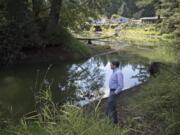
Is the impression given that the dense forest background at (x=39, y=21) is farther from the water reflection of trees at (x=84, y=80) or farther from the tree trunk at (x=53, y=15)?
the water reflection of trees at (x=84, y=80)

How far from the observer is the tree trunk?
27.4 meters

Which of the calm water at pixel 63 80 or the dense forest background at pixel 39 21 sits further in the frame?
the dense forest background at pixel 39 21

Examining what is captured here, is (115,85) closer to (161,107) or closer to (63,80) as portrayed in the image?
(161,107)

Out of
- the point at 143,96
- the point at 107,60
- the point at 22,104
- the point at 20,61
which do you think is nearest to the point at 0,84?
the point at 22,104

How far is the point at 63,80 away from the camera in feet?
62.0

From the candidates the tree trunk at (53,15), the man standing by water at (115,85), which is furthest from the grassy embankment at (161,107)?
the tree trunk at (53,15)

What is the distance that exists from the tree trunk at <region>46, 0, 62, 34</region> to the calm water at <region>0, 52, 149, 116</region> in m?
3.47

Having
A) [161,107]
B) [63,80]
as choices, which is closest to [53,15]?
[63,80]

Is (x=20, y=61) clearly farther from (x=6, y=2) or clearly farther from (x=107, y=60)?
(x=107, y=60)

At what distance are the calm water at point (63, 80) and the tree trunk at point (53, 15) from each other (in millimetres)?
3475

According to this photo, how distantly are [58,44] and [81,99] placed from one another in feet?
49.8

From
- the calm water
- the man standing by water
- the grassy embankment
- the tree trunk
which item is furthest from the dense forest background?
the grassy embankment

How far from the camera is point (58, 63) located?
2547cm

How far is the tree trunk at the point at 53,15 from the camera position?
1080 inches
